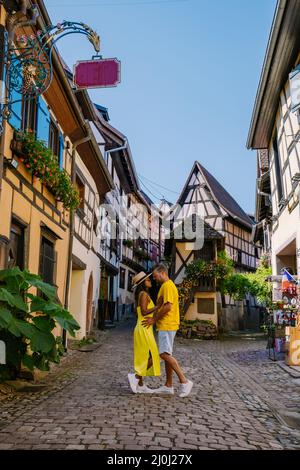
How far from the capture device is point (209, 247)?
1980 cm

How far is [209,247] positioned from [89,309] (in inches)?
262

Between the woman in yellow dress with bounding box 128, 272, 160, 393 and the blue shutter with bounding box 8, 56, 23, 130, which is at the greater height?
the blue shutter with bounding box 8, 56, 23, 130

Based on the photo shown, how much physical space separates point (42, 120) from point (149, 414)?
621cm

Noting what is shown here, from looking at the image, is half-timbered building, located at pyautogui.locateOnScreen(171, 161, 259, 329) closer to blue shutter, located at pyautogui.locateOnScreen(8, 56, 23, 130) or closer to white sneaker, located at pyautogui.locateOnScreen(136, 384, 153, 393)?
blue shutter, located at pyautogui.locateOnScreen(8, 56, 23, 130)

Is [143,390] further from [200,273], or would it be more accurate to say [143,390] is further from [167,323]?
[200,273]

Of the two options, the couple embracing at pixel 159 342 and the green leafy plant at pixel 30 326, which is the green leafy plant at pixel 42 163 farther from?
the couple embracing at pixel 159 342

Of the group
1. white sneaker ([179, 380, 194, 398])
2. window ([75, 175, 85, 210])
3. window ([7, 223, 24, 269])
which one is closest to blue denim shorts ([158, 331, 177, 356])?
white sneaker ([179, 380, 194, 398])

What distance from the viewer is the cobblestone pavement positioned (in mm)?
3744

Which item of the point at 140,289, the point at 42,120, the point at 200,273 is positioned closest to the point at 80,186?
the point at 42,120

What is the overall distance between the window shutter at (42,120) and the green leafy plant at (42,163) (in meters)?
0.61

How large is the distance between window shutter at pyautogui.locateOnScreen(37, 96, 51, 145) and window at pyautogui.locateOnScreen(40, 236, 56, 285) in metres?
2.00

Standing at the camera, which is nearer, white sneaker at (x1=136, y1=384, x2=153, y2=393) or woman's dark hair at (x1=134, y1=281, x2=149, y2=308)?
white sneaker at (x1=136, y1=384, x2=153, y2=393)

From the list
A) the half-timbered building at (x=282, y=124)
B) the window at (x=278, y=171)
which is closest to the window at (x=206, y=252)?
the half-timbered building at (x=282, y=124)
